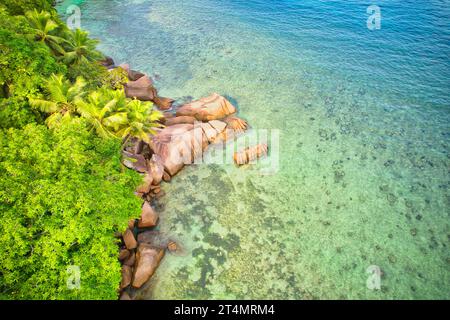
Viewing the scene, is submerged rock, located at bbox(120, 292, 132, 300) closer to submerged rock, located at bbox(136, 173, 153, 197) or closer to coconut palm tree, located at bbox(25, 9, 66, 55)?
submerged rock, located at bbox(136, 173, 153, 197)

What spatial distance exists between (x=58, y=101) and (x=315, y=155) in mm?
17021

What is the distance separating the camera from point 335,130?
2352cm

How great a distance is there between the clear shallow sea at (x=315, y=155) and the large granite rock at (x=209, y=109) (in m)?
1.50

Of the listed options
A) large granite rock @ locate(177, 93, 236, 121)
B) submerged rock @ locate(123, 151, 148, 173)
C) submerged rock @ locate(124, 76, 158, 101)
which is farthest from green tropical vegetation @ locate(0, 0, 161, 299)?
submerged rock @ locate(124, 76, 158, 101)

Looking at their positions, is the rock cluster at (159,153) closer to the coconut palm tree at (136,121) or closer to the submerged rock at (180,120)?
the submerged rock at (180,120)

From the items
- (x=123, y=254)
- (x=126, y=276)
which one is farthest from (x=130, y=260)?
(x=126, y=276)

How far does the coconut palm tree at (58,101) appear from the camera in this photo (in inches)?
596

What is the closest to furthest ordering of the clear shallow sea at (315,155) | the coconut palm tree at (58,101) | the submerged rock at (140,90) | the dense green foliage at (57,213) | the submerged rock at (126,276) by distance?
the dense green foliage at (57,213)
the submerged rock at (126,276)
the coconut palm tree at (58,101)
the clear shallow sea at (315,155)
the submerged rock at (140,90)

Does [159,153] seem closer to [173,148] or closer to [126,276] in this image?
[173,148]

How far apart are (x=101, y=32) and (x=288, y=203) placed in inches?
1322

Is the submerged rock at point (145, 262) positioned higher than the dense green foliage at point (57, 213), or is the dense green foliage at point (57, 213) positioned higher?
the dense green foliage at point (57, 213)

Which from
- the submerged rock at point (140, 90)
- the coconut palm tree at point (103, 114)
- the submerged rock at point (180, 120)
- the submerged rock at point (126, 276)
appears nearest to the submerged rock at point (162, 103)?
the submerged rock at point (140, 90)

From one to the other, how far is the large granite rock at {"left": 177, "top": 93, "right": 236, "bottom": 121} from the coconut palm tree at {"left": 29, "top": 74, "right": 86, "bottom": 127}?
8899 millimetres

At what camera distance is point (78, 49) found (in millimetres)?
22406
